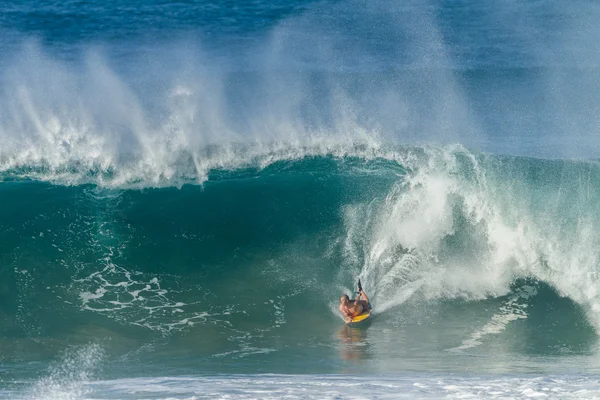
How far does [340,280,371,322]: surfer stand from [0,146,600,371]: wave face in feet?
1.50

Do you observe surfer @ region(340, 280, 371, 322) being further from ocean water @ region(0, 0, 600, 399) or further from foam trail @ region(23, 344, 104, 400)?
foam trail @ region(23, 344, 104, 400)

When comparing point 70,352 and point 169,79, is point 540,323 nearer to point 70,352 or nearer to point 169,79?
point 70,352

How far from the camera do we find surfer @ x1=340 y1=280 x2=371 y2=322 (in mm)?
16359

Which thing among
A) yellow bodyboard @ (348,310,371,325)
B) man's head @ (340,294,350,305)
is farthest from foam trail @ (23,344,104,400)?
yellow bodyboard @ (348,310,371,325)

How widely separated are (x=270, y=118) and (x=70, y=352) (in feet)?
35.9

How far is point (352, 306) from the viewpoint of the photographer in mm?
16391

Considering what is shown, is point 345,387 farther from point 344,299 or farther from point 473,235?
point 473,235

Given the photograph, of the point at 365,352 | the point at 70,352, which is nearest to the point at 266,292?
the point at 365,352

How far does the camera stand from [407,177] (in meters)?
20.0

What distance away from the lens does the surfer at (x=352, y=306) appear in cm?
1636

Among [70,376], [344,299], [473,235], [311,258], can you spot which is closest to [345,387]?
[344,299]

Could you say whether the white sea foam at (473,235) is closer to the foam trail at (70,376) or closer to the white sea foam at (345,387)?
the white sea foam at (345,387)

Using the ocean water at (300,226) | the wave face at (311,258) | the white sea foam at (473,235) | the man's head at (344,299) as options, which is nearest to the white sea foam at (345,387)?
the ocean water at (300,226)

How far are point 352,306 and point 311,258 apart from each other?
2.46 m
